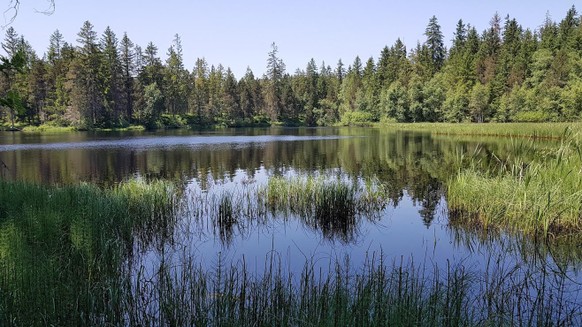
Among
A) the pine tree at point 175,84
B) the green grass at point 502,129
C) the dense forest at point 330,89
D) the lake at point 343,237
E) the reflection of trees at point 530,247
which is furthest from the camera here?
the pine tree at point 175,84

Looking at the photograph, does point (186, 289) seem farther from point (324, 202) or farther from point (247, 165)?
point (247, 165)

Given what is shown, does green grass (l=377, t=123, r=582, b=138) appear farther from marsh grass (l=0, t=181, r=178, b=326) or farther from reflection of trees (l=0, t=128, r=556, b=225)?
marsh grass (l=0, t=181, r=178, b=326)

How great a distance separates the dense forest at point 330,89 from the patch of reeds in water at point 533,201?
52.1 metres

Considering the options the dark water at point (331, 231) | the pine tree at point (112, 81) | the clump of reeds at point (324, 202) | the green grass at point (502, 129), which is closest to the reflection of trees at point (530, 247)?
the dark water at point (331, 231)

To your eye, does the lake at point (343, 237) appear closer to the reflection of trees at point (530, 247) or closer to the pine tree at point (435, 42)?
the reflection of trees at point (530, 247)

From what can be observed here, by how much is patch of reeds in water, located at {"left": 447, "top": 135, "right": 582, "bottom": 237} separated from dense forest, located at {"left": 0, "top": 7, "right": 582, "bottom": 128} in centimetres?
5214

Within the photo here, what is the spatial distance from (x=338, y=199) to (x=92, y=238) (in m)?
7.28

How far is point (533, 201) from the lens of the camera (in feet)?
34.3

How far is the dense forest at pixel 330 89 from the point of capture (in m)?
67.1

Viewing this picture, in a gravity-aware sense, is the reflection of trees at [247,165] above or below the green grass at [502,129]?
below

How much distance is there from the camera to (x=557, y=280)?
7.78 metres

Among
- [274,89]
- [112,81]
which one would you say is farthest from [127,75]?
[274,89]

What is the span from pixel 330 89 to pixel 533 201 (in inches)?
4428

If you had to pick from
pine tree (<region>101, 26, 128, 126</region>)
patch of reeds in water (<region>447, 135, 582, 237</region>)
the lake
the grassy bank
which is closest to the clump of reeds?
the lake
